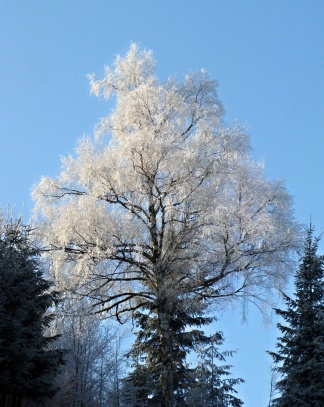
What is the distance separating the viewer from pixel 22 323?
15.6 m

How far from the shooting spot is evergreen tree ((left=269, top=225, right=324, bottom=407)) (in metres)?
16.5

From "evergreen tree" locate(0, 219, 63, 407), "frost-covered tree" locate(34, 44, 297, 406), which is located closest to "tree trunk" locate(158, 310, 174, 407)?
"frost-covered tree" locate(34, 44, 297, 406)

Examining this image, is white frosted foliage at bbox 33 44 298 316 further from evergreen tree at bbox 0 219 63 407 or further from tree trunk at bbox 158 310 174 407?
evergreen tree at bbox 0 219 63 407

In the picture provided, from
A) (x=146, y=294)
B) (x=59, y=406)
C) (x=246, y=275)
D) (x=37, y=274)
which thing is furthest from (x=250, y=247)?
(x=59, y=406)

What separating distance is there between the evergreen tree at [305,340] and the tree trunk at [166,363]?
424 cm

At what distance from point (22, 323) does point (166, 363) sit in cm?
431

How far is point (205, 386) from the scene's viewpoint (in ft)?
64.0

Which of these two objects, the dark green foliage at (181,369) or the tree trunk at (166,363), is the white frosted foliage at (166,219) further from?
the dark green foliage at (181,369)

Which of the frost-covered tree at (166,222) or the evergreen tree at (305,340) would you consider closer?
the frost-covered tree at (166,222)

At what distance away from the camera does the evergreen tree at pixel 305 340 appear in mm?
16516

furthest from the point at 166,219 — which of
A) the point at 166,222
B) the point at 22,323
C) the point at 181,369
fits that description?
the point at 181,369

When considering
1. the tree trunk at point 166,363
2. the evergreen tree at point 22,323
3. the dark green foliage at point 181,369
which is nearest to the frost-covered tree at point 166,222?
the tree trunk at point 166,363

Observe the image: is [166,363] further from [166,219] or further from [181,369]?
[181,369]

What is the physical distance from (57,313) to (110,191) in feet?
12.1
